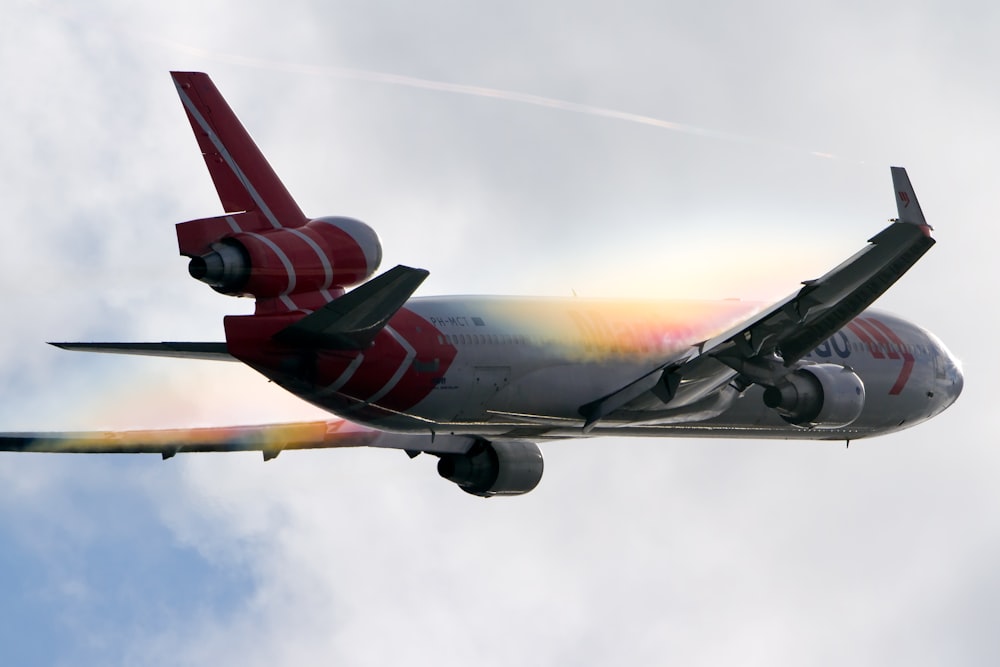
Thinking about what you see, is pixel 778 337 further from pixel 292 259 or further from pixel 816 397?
pixel 292 259

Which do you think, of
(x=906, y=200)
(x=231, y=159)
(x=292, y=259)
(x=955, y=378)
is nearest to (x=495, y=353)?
(x=292, y=259)

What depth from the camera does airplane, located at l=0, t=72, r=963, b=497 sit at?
36281mm

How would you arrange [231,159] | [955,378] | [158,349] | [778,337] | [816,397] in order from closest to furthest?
[158,349] → [231,159] → [778,337] → [816,397] → [955,378]

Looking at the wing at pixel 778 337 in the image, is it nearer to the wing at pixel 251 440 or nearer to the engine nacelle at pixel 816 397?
the engine nacelle at pixel 816 397

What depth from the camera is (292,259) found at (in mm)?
35562

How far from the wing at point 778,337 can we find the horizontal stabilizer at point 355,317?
793cm

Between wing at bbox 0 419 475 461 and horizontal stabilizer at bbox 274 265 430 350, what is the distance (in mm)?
6766

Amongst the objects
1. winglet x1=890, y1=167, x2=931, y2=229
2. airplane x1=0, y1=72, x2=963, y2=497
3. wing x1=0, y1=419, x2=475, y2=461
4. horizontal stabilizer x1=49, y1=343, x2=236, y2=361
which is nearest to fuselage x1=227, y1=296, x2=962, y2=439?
airplane x1=0, y1=72, x2=963, y2=497

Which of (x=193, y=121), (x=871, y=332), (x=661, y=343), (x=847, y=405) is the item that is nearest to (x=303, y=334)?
(x=193, y=121)

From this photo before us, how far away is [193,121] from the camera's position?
37.7 meters

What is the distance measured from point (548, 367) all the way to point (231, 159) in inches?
378

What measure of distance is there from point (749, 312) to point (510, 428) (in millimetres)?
8470

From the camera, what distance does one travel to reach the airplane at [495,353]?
36.3m

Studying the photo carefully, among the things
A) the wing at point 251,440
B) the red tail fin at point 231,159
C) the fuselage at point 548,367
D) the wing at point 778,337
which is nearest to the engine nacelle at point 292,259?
the red tail fin at point 231,159
